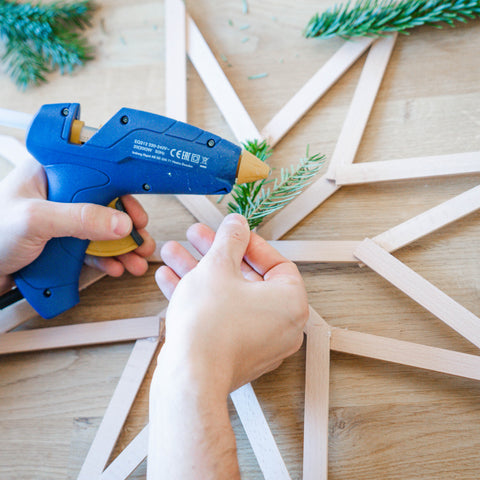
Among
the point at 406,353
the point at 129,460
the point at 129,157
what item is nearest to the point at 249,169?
the point at 129,157

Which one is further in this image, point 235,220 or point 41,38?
point 41,38

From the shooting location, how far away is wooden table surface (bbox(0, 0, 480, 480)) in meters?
0.77

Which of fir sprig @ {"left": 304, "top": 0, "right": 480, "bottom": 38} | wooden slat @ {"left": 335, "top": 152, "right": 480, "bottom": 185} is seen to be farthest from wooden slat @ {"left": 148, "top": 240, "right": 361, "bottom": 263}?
fir sprig @ {"left": 304, "top": 0, "right": 480, "bottom": 38}

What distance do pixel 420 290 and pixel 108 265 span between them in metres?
0.62

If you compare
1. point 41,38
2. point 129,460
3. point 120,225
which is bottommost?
point 129,460

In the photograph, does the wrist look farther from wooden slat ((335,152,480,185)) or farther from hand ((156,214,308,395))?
wooden slat ((335,152,480,185))

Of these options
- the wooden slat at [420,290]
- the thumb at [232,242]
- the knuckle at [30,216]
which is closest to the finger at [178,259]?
the thumb at [232,242]

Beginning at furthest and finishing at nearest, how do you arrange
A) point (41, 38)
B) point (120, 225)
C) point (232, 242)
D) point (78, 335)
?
point (41, 38) < point (78, 335) < point (120, 225) < point (232, 242)

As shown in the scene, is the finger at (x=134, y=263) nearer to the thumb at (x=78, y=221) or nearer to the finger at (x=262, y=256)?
the thumb at (x=78, y=221)

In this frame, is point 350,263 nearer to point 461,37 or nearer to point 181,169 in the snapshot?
point 181,169

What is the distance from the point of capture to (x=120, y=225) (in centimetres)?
74

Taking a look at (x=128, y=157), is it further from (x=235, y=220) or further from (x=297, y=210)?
(x=297, y=210)

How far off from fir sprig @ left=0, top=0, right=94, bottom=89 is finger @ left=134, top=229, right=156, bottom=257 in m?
0.48

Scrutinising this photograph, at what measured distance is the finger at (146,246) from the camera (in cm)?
85
